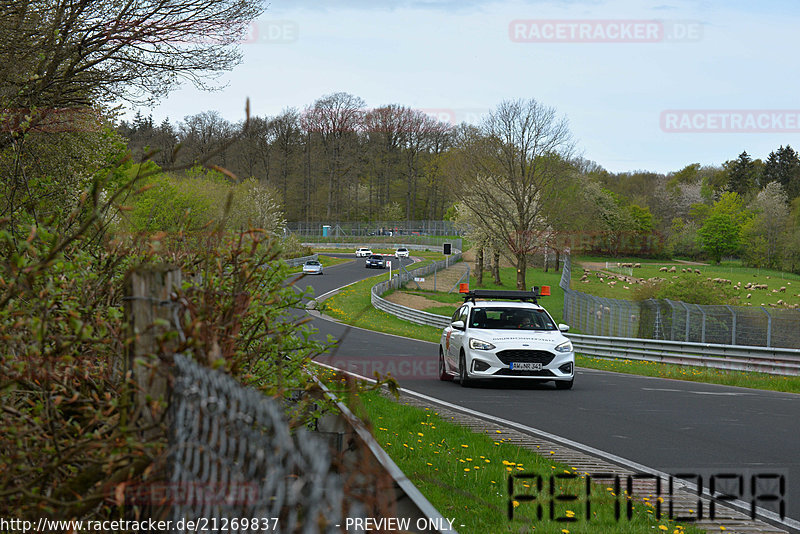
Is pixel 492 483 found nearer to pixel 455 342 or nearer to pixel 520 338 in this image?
pixel 520 338

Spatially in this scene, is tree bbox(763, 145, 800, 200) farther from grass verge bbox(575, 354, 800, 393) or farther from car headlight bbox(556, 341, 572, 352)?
car headlight bbox(556, 341, 572, 352)

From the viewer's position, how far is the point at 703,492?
7461mm

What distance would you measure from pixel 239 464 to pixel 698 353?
82.8ft

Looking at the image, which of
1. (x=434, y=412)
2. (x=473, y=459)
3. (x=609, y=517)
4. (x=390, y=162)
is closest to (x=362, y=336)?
(x=434, y=412)

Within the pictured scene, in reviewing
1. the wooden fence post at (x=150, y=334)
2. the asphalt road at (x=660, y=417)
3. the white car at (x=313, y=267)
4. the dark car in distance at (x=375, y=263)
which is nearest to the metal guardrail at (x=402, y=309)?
the white car at (x=313, y=267)

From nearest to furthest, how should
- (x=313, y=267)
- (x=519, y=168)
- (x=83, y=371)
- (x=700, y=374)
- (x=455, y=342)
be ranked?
1. (x=83, y=371)
2. (x=455, y=342)
3. (x=700, y=374)
4. (x=519, y=168)
5. (x=313, y=267)

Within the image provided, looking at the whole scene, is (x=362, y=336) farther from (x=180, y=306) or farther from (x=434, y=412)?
(x=180, y=306)

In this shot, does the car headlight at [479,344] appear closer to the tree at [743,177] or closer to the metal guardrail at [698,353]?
the metal guardrail at [698,353]

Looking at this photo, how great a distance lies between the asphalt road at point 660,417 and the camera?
8.70 metres

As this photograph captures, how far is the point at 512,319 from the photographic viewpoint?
16.5 meters

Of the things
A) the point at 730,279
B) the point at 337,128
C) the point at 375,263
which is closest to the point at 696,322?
the point at 375,263

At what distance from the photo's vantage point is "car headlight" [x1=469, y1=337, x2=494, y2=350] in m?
15.3

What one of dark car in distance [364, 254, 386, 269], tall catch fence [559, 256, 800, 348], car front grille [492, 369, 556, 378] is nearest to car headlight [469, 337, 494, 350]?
car front grille [492, 369, 556, 378]

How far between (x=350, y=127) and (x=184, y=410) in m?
104
